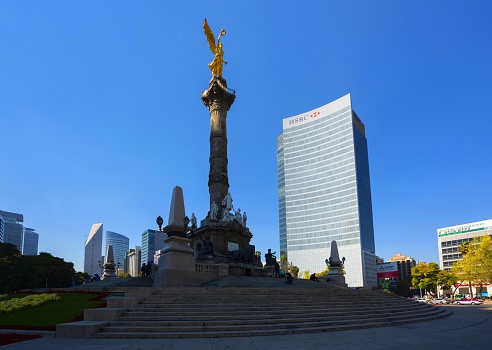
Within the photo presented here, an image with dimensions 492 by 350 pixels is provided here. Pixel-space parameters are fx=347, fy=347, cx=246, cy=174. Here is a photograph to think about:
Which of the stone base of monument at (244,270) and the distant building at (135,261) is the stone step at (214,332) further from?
the distant building at (135,261)

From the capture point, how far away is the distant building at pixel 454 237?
4268 inches

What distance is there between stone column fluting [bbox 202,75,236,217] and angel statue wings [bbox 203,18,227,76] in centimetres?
199

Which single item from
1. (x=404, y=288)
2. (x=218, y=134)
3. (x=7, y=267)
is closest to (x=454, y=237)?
(x=404, y=288)

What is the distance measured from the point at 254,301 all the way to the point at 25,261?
57216 millimetres

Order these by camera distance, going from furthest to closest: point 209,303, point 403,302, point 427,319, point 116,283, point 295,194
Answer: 1. point 295,194
2. point 116,283
3. point 403,302
4. point 427,319
5. point 209,303

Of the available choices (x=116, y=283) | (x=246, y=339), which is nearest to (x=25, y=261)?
(x=116, y=283)

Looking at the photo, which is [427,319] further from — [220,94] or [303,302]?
[220,94]

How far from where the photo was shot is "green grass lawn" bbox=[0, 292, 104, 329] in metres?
13.1

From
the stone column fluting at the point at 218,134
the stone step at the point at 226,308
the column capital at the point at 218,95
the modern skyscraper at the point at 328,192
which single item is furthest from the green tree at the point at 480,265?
the modern skyscraper at the point at 328,192

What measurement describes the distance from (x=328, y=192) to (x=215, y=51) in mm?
91629

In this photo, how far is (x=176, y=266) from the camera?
71.3 ft

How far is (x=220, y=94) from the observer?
152 ft

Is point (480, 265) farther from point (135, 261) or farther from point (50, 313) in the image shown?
point (135, 261)

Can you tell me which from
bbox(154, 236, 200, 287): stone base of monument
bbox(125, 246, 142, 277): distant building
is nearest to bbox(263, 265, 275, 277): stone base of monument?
bbox(154, 236, 200, 287): stone base of monument
